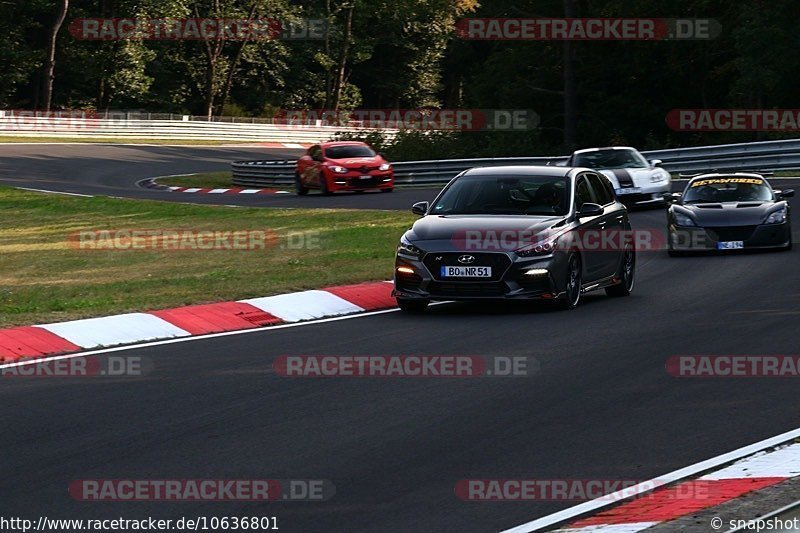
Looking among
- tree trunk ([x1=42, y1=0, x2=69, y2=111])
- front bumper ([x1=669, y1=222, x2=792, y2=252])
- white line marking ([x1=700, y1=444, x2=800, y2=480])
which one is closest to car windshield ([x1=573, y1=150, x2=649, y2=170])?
front bumper ([x1=669, y1=222, x2=792, y2=252])

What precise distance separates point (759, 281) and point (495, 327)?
5.22 m

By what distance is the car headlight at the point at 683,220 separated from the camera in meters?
21.4

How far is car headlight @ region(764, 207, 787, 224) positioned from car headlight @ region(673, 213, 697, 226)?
3.63 feet

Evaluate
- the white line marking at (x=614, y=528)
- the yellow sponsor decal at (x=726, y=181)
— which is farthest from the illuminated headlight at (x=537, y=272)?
the yellow sponsor decal at (x=726, y=181)

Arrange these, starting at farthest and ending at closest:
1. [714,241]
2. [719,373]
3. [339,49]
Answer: [339,49] < [714,241] < [719,373]

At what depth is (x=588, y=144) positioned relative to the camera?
5206 cm

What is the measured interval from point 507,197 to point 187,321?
3948 mm

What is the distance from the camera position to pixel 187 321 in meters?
13.8

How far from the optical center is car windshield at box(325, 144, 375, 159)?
121 ft

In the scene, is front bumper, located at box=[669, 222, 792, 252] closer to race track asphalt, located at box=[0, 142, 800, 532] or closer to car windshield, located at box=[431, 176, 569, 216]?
car windshield, located at box=[431, 176, 569, 216]

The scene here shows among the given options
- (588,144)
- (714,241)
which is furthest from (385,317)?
(588,144)

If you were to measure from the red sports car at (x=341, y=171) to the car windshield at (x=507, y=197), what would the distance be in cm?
2018

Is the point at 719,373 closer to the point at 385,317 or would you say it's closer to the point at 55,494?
the point at 385,317

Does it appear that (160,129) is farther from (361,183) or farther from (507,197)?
(507,197)
